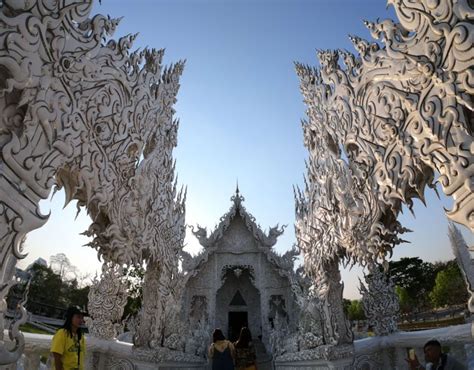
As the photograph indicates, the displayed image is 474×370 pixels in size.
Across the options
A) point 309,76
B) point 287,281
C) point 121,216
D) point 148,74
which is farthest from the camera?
point 287,281

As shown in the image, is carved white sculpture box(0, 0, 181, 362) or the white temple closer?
carved white sculpture box(0, 0, 181, 362)

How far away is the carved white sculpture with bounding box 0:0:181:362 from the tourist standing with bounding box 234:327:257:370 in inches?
79.7

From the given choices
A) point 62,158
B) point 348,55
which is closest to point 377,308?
point 348,55

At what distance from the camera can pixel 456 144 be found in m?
2.91

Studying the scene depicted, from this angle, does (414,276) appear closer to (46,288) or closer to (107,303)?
(46,288)

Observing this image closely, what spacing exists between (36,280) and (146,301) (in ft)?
50.7

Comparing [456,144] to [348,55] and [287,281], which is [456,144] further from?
[287,281]

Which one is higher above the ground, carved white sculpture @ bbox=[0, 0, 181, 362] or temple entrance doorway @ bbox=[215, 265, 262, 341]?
carved white sculpture @ bbox=[0, 0, 181, 362]

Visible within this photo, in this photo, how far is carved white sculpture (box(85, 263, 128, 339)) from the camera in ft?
22.6

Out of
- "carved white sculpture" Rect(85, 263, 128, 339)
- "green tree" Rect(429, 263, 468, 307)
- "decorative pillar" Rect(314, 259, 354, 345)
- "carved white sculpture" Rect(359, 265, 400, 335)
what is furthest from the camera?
"green tree" Rect(429, 263, 468, 307)

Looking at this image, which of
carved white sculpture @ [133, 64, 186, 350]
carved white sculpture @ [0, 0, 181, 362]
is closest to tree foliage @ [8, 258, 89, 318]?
carved white sculpture @ [133, 64, 186, 350]

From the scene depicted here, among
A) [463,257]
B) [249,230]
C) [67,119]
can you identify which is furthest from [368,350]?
[249,230]

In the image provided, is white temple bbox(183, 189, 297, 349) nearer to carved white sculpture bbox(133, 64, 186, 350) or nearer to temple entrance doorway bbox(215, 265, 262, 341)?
temple entrance doorway bbox(215, 265, 262, 341)

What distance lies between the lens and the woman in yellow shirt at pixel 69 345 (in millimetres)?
3100
